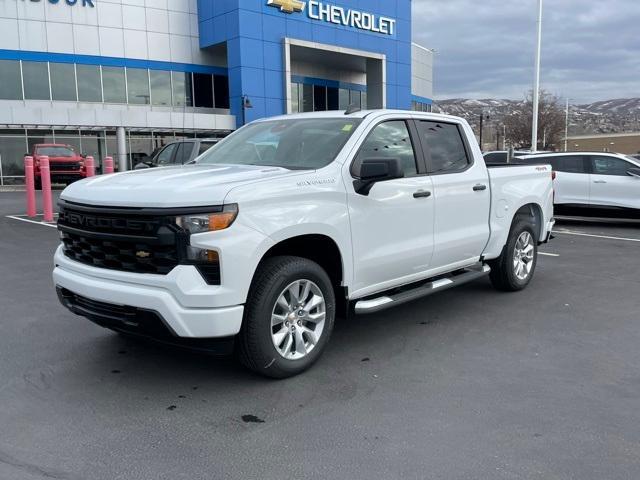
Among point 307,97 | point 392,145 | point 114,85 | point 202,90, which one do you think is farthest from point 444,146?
point 307,97

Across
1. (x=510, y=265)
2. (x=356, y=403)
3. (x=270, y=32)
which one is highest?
(x=270, y=32)

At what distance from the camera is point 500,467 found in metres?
3.10

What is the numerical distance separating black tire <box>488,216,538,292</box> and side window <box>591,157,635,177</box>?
23.9 feet

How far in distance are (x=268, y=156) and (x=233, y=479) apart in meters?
2.87

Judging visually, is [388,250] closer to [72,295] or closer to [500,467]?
[500,467]

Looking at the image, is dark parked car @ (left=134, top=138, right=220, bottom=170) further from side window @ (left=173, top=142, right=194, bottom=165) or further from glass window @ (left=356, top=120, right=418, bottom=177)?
glass window @ (left=356, top=120, right=418, bottom=177)

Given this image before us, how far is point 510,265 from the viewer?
6.64 metres

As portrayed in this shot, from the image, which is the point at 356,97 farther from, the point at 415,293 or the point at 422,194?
the point at 415,293

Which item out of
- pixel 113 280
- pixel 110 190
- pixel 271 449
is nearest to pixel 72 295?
pixel 113 280

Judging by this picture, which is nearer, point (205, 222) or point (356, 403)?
point (205, 222)

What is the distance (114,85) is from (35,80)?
419 cm

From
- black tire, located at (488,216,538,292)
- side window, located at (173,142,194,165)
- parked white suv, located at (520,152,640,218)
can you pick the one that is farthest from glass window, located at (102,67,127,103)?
black tire, located at (488,216,538,292)

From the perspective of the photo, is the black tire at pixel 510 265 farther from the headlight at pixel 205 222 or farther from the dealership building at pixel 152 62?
the dealership building at pixel 152 62

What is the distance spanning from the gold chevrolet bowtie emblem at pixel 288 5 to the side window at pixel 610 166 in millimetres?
26130
